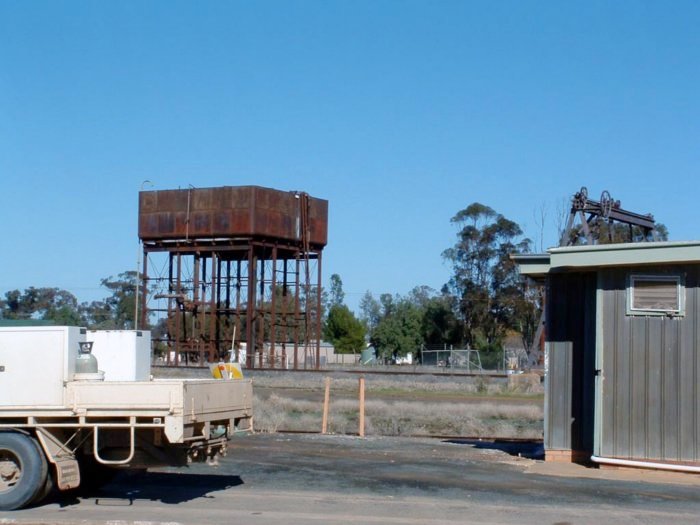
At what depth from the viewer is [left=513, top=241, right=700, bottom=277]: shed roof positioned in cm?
1552

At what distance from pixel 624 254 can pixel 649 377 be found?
79.5 inches

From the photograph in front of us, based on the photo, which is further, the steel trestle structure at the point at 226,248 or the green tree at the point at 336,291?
the green tree at the point at 336,291

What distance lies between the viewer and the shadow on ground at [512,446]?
18422 mm

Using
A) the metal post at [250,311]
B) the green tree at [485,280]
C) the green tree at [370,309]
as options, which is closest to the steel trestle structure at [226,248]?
the metal post at [250,311]

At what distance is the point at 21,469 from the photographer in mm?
11586

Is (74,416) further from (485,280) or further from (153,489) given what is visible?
(485,280)

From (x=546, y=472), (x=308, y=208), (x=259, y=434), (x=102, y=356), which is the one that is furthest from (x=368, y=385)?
(x=102, y=356)

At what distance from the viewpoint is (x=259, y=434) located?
21750 mm

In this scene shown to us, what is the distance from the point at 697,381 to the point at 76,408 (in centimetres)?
959

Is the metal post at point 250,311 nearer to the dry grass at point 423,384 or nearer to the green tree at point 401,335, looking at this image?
the dry grass at point 423,384

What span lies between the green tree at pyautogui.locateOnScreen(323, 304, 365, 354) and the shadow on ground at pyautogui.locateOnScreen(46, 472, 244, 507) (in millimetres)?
92155

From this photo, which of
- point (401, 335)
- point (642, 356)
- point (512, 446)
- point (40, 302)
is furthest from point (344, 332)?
point (642, 356)

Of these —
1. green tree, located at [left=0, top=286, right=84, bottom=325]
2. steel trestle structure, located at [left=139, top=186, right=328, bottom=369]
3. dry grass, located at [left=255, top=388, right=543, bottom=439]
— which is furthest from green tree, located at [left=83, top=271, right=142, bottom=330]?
dry grass, located at [left=255, top=388, right=543, bottom=439]

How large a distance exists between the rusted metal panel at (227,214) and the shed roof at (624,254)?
38.1m
